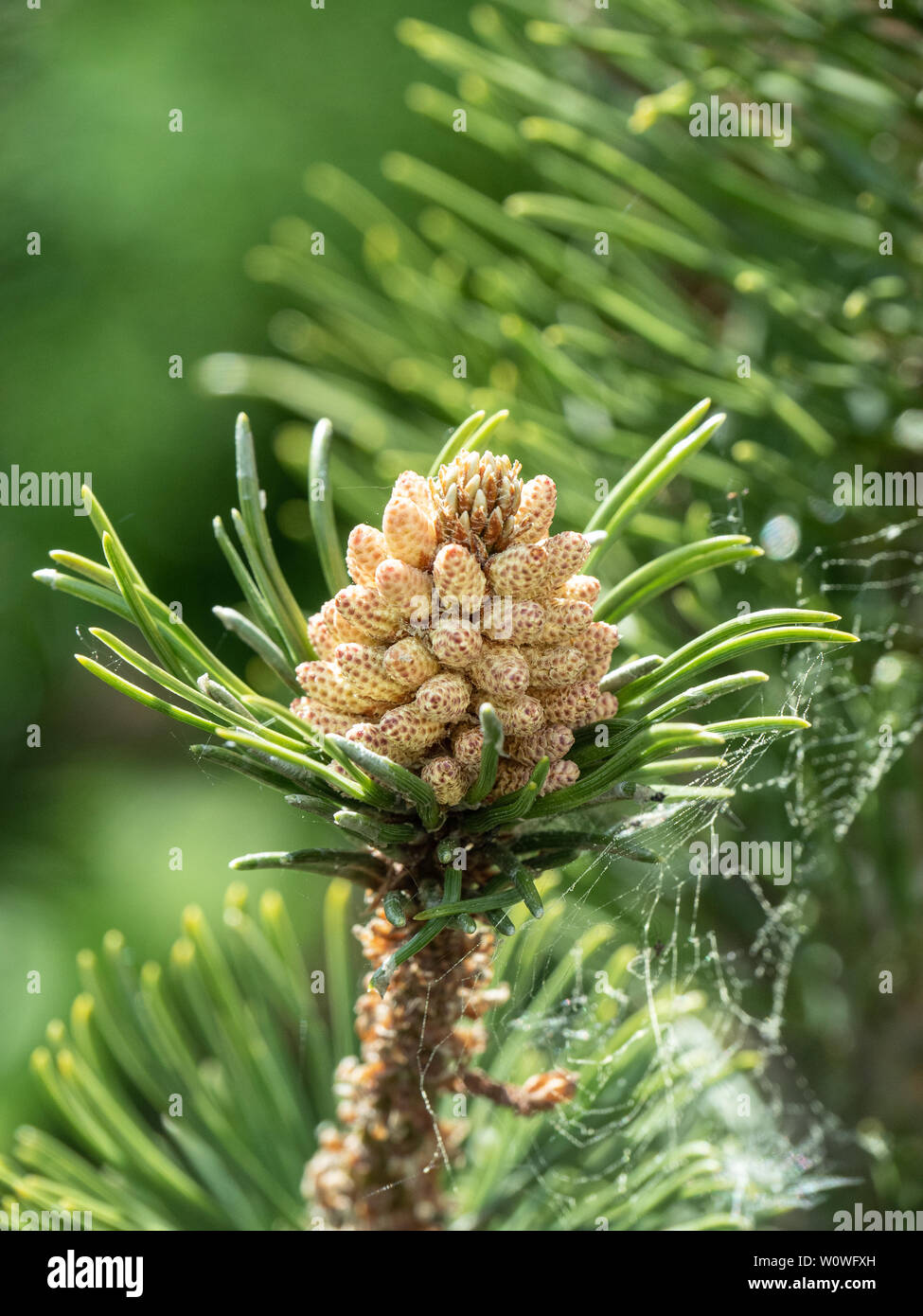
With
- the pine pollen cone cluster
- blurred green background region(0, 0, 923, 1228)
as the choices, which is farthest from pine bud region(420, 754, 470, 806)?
blurred green background region(0, 0, 923, 1228)

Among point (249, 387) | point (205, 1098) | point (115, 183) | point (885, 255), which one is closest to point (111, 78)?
point (115, 183)

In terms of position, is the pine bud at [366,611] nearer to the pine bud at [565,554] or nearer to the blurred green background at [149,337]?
the pine bud at [565,554]

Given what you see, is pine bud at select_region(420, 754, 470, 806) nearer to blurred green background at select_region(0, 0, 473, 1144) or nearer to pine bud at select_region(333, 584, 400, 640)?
pine bud at select_region(333, 584, 400, 640)

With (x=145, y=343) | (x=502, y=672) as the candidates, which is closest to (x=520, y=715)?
(x=502, y=672)

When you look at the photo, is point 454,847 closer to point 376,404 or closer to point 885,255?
point 885,255

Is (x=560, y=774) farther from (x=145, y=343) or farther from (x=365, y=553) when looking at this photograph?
(x=145, y=343)

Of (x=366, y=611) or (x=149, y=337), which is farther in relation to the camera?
(x=149, y=337)

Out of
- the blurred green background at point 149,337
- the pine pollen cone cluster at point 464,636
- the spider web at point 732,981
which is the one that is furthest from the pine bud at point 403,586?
the blurred green background at point 149,337
